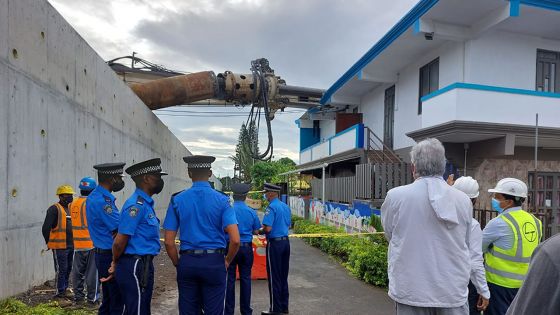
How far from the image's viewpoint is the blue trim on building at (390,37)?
1009 centimetres

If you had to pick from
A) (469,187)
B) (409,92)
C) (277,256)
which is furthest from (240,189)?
(409,92)

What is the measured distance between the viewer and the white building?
9578mm

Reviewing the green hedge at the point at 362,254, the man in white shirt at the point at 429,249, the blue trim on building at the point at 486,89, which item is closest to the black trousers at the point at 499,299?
the man in white shirt at the point at 429,249

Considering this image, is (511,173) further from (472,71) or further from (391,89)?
(391,89)

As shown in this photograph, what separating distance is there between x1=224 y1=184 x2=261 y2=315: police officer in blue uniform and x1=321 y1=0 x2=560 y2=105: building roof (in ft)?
23.5

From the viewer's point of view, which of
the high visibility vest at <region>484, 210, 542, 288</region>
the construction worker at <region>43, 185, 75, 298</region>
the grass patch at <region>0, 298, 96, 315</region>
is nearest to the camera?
the high visibility vest at <region>484, 210, 542, 288</region>

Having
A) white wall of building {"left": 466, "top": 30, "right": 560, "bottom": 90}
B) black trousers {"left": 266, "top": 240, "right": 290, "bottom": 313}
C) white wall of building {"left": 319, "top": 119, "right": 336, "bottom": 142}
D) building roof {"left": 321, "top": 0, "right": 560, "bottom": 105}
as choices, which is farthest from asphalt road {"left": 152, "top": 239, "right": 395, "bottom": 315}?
white wall of building {"left": 319, "top": 119, "right": 336, "bottom": 142}

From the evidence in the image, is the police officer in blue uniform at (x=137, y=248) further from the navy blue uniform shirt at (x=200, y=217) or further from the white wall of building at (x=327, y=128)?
the white wall of building at (x=327, y=128)

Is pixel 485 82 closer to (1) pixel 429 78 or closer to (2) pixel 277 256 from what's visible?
(1) pixel 429 78

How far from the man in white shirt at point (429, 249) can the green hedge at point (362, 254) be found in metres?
5.14

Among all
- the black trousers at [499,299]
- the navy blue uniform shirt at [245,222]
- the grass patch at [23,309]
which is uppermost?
the navy blue uniform shirt at [245,222]

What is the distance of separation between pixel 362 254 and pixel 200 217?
520 cm

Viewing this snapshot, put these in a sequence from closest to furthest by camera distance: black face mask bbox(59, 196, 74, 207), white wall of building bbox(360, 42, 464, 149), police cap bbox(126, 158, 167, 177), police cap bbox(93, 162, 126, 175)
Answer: police cap bbox(126, 158, 167, 177) < police cap bbox(93, 162, 126, 175) < black face mask bbox(59, 196, 74, 207) < white wall of building bbox(360, 42, 464, 149)

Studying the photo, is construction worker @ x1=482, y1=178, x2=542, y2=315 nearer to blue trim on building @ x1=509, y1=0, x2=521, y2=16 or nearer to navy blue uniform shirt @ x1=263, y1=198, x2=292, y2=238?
navy blue uniform shirt @ x1=263, y1=198, x2=292, y2=238
